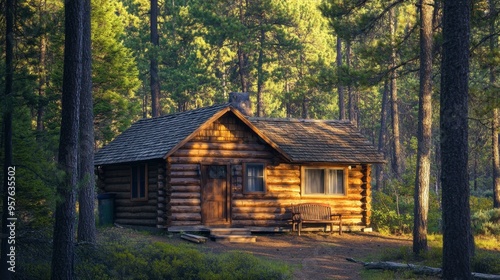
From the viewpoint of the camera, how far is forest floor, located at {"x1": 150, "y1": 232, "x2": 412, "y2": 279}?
67.5ft

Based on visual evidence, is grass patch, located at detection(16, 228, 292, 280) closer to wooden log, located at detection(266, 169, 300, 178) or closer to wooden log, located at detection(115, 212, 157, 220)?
wooden log, located at detection(115, 212, 157, 220)

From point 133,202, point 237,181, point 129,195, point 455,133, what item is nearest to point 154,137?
point 129,195

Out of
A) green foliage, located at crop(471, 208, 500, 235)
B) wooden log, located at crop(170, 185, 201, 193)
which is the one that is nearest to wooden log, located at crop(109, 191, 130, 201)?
wooden log, located at crop(170, 185, 201, 193)

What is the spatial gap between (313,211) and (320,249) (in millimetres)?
3918

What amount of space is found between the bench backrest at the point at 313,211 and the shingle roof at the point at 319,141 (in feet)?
5.73

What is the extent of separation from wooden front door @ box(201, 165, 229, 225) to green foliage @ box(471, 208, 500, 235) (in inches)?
383

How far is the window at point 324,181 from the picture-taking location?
2991 centimetres

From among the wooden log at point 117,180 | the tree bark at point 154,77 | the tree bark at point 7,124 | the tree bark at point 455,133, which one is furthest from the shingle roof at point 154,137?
the tree bark at point 455,133

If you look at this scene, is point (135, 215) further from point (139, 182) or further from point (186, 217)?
point (186, 217)

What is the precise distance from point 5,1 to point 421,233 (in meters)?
13.3

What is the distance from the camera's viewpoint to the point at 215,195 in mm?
28141

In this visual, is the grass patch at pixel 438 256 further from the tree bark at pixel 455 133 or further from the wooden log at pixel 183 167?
the wooden log at pixel 183 167

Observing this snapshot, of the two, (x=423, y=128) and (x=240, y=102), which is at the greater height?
(x=240, y=102)

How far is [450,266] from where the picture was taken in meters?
16.0
